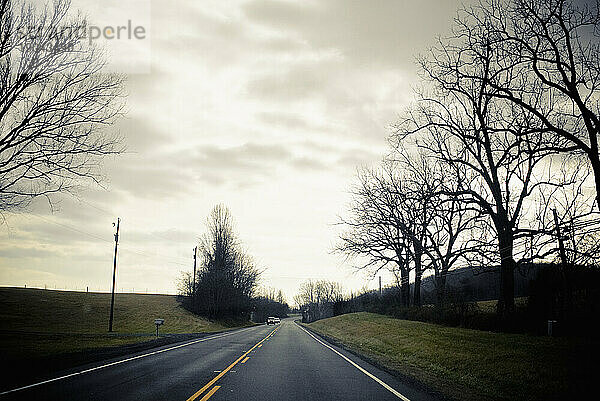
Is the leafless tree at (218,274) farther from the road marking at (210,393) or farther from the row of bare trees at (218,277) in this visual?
the road marking at (210,393)

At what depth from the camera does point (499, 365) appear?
13086 millimetres

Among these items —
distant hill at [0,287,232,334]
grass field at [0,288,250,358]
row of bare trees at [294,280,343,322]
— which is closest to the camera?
grass field at [0,288,250,358]

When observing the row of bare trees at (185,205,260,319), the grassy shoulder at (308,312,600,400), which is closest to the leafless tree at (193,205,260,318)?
the row of bare trees at (185,205,260,319)

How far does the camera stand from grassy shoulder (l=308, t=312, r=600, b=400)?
10.3 meters

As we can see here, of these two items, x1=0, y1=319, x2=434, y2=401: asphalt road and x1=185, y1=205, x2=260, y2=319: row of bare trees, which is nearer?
x1=0, y1=319, x2=434, y2=401: asphalt road

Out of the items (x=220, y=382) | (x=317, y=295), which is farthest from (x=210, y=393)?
(x=317, y=295)

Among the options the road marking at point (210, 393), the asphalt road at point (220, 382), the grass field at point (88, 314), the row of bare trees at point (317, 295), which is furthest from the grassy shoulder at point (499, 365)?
the row of bare trees at point (317, 295)

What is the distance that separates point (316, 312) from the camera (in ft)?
495

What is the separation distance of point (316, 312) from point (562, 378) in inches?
5668

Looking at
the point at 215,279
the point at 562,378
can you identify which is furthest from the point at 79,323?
the point at 562,378

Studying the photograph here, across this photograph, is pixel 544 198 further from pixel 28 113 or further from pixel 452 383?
pixel 28 113

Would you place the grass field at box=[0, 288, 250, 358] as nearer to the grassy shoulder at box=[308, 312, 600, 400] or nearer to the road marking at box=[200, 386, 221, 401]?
the grassy shoulder at box=[308, 312, 600, 400]

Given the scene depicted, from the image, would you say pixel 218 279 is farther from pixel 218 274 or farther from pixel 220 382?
pixel 220 382

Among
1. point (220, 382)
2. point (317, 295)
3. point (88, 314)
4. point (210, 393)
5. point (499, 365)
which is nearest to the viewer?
point (210, 393)
